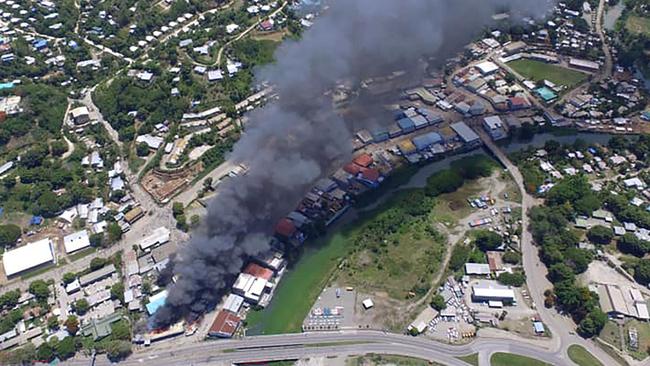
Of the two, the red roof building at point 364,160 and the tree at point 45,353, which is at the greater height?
the red roof building at point 364,160

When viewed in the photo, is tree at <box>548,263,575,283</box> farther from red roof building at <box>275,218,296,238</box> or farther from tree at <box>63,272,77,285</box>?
tree at <box>63,272,77,285</box>

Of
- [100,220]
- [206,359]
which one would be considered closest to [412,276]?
[206,359]

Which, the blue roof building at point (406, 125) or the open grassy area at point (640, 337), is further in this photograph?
the blue roof building at point (406, 125)

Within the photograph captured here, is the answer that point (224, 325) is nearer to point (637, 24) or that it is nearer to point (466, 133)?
point (466, 133)

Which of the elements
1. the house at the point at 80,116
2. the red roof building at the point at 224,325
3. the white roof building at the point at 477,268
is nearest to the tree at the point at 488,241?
the white roof building at the point at 477,268

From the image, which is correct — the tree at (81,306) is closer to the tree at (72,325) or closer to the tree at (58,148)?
the tree at (72,325)

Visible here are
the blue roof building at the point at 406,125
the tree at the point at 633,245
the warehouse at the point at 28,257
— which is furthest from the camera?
the blue roof building at the point at 406,125

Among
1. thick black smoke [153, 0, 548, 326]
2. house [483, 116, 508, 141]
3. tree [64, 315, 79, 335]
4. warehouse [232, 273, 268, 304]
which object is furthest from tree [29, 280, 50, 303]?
house [483, 116, 508, 141]

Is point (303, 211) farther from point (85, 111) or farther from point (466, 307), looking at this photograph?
point (85, 111)

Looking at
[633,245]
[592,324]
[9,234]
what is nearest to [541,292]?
[592,324]
